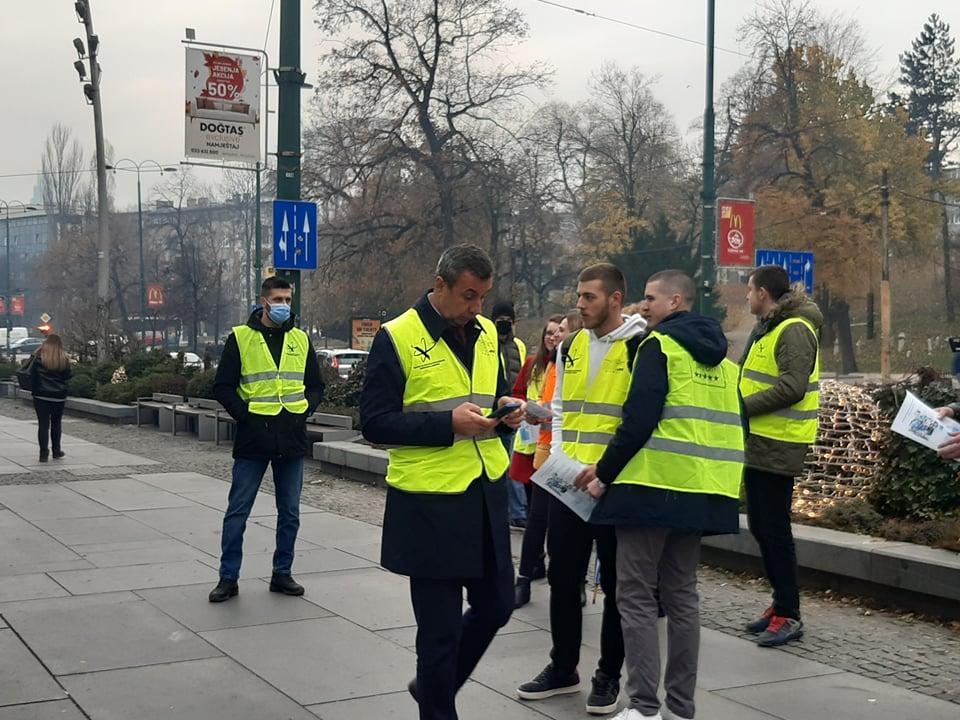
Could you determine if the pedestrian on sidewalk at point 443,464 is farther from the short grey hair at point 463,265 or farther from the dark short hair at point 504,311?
the dark short hair at point 504,311

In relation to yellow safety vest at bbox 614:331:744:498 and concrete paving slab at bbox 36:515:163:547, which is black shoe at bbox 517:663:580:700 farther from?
concrete paving slab at bbox 36:515:163:547

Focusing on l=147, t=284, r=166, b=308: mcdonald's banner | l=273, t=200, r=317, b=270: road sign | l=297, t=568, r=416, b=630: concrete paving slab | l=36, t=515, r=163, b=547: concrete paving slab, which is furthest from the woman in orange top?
l=147, t=284, r=166, b=308: mcdonald's banner

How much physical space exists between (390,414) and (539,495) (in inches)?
109

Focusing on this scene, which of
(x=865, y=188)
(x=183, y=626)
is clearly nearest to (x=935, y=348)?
(x=865, y=188)

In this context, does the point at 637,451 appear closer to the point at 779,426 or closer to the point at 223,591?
the point at 779,426

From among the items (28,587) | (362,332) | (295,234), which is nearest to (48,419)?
(295,234)

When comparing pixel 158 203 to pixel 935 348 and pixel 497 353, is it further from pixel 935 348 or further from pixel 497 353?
pixel 497 353

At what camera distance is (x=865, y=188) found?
4444 cm

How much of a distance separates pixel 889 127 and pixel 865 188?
437cm

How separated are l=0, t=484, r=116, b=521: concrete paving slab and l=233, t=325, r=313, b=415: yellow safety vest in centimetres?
393

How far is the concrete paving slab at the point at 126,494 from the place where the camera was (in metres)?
11.2

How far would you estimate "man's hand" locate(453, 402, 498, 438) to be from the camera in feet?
13.3

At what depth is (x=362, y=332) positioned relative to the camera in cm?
2992

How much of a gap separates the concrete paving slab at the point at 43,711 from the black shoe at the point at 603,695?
209 centimetres
